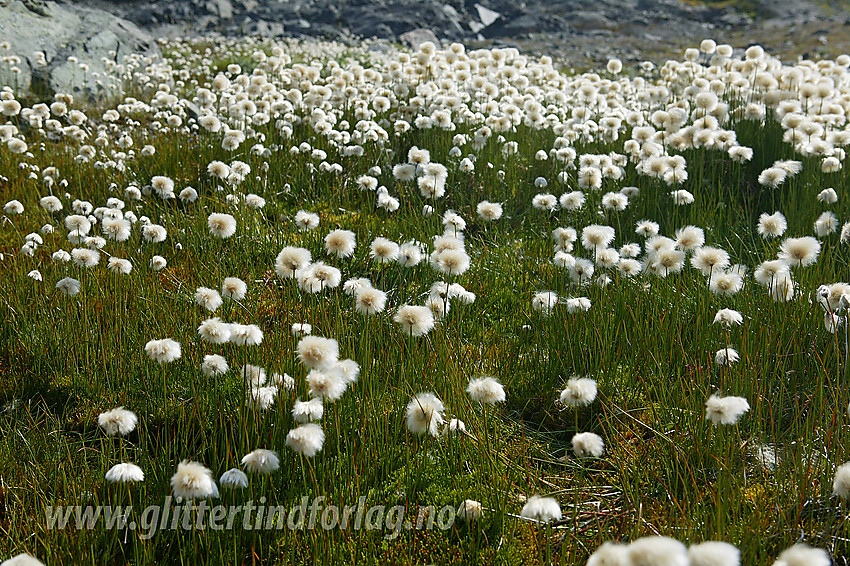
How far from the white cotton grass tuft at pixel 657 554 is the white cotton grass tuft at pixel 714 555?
0.09m

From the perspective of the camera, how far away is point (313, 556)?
217 centimetres

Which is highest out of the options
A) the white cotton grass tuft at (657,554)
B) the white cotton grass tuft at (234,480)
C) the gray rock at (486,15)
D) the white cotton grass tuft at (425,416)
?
the gray rock at (486,15)

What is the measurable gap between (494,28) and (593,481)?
42632 mm

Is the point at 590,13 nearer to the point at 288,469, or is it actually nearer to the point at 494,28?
the point at 494,28

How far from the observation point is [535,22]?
3991cm

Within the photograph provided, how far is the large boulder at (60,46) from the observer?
382 inches

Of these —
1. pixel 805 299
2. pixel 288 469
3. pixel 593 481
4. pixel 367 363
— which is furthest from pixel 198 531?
pixel 805 299

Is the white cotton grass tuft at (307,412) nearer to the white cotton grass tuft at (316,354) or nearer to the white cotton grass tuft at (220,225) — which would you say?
the white cotton grass tuft at (316,354)

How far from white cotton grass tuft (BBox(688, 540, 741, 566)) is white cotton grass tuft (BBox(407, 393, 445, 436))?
3.87 ft

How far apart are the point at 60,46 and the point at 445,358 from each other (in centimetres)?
1150

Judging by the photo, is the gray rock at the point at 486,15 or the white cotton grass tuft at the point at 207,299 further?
the gray rock at the point at 486,15

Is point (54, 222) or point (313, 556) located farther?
point (54, 222)

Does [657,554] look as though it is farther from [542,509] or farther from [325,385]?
[325,385]

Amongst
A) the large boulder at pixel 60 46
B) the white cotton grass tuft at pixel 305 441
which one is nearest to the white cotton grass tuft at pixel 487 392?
the white cotton grass tuft at pixel 305 441
